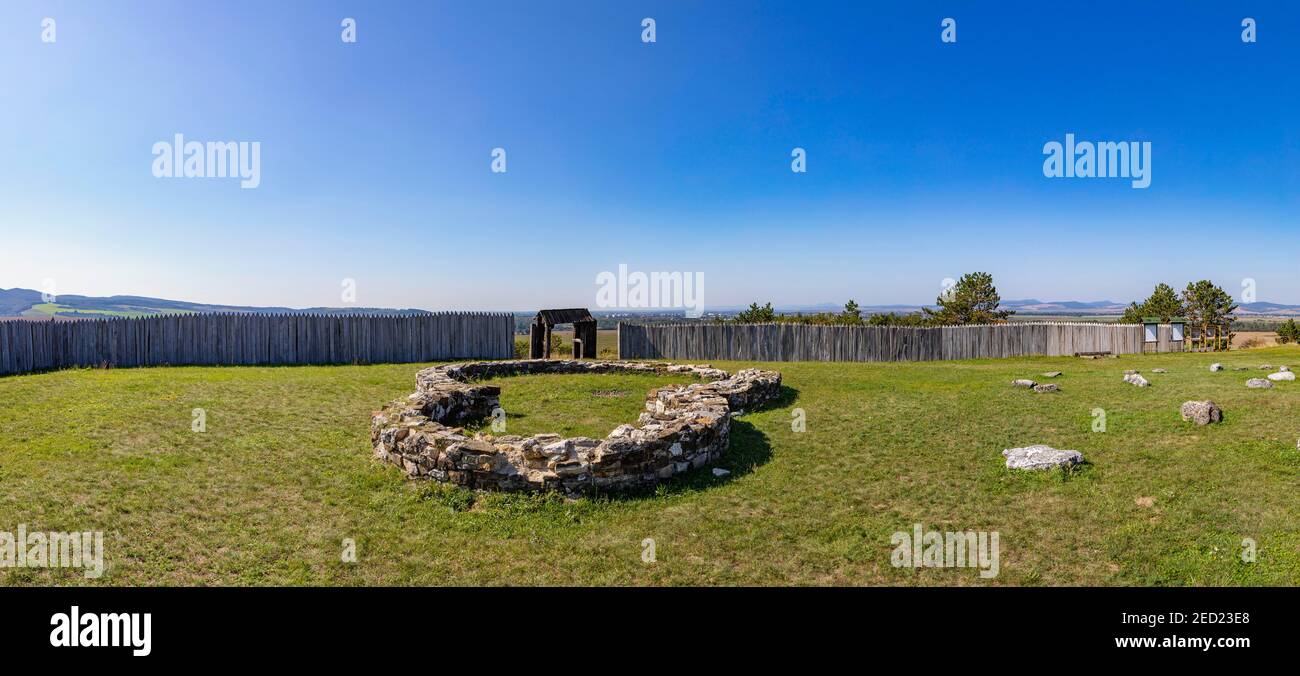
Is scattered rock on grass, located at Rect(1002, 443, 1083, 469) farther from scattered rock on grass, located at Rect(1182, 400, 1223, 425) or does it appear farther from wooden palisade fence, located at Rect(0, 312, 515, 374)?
wooden palisade fence, located at Rect(0, 312, 515, 374)

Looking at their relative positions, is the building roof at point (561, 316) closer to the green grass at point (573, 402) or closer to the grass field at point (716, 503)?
the green grass at point (573, 402)

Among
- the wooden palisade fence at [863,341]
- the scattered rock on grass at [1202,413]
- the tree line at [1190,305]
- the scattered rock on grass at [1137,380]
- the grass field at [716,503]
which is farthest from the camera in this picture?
the tree line at [1190,305]

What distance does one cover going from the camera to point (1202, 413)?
28.3 ft

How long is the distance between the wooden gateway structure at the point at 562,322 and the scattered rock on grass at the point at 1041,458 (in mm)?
17446

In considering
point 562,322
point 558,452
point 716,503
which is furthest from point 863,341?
point 558,452

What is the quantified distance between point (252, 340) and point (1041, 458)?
81.0 ft

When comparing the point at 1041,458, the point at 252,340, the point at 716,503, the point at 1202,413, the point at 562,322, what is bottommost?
the point at 716,503

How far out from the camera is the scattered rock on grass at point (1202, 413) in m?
8.55

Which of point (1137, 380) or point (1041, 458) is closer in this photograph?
point (1041, 458)

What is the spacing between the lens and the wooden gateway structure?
23000 mm

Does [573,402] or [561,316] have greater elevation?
[561,316]

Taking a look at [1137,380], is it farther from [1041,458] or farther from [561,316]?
[561,316]

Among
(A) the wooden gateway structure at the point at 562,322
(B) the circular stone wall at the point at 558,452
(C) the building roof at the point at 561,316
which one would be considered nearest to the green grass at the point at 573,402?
(B) the circular stone wall at the point at 558,452
